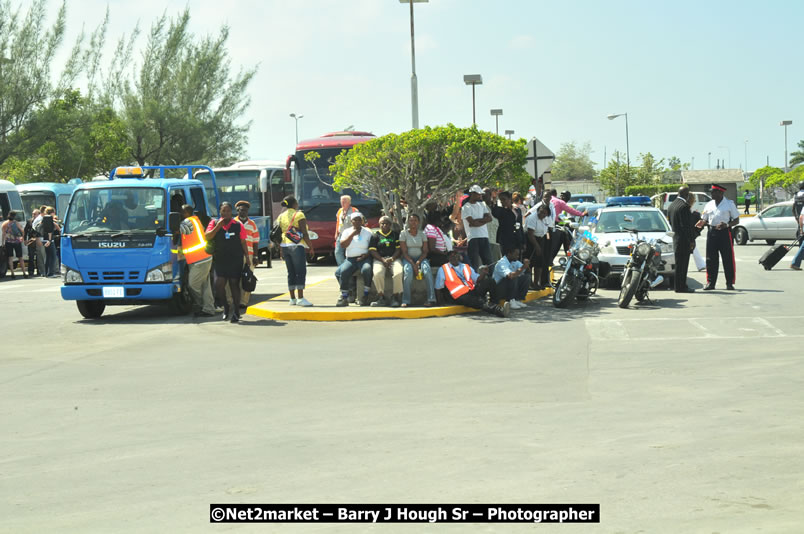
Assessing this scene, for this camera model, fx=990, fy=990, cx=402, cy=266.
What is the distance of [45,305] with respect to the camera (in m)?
18.8

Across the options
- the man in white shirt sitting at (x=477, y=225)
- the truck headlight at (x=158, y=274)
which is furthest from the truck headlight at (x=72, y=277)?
the man in white shirt sitting at (x=477, y=225)

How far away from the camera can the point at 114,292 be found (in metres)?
15.6

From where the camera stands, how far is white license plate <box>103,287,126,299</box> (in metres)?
15.6

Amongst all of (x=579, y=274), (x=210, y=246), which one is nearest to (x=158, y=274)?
(x=210, y=246)

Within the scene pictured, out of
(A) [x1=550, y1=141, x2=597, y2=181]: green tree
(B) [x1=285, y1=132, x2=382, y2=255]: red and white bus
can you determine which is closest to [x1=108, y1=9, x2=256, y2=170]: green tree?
(B) [x1=285, y1=132, x2=382, y2=255]: red and white bus

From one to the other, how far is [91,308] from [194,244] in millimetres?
2026

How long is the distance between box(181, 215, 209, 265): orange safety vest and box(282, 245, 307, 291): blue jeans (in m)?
1.32

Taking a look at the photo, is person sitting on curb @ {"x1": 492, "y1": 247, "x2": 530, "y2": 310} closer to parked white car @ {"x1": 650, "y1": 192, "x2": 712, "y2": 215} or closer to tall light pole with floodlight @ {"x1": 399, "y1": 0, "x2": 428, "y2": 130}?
tall light pole with floodlight @ {"x1": 399, "y1": 0, "x2": 428, "y2": 130}

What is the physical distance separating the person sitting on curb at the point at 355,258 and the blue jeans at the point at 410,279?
0.58 metres

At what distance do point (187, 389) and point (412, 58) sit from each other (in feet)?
58.5

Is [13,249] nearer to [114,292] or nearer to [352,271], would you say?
[114,292]

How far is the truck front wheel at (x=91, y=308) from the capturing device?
16.1m

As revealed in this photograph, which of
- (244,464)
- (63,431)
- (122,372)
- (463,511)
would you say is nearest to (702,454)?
(463,511)

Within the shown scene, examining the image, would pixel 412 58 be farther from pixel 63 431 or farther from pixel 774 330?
pixel 63 431
